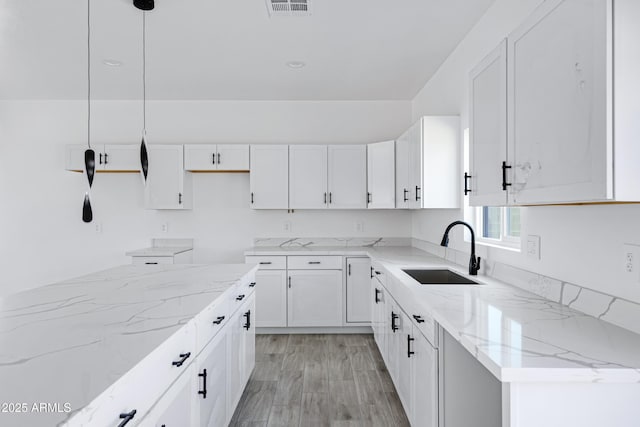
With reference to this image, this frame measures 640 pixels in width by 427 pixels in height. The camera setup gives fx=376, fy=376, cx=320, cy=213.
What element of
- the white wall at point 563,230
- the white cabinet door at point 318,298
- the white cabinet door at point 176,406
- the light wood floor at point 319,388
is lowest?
the light wood floor at point 319,388

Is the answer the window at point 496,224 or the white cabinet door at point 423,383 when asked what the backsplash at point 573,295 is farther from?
the white cabinet door at point 423,383

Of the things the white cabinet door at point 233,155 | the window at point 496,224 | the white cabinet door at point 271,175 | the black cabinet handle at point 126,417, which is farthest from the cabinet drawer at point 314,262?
the black cabinet handle at point 126,417

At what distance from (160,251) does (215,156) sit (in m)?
1.21

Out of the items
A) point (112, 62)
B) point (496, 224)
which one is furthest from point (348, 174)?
point (112, 62)

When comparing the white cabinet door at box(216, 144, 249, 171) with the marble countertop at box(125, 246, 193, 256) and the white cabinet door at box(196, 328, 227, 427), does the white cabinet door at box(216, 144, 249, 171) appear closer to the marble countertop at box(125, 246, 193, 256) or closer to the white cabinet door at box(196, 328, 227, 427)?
the marble countertop at box(125, 246, 193, 256)

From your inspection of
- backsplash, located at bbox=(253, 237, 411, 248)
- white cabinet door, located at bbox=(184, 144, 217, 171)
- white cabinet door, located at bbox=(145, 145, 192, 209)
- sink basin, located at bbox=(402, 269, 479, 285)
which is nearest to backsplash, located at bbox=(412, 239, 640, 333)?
sink basin, located at bbox=(402, 269, 479, 285)

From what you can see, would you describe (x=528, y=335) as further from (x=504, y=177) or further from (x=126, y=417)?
(x=126, y=417)

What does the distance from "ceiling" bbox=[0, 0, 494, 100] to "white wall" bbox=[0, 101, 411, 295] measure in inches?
10.3

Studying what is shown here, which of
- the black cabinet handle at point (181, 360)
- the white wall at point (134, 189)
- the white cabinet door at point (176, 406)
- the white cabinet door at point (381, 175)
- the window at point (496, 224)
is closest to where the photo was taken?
the white cabinet door at point (176, 406)

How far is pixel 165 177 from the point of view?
4.18 m

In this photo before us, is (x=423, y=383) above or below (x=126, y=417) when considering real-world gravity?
below

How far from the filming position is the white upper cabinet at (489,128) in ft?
5.22

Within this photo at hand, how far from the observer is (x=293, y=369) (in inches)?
124

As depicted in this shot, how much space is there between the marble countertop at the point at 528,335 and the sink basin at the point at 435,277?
1.22 ft
